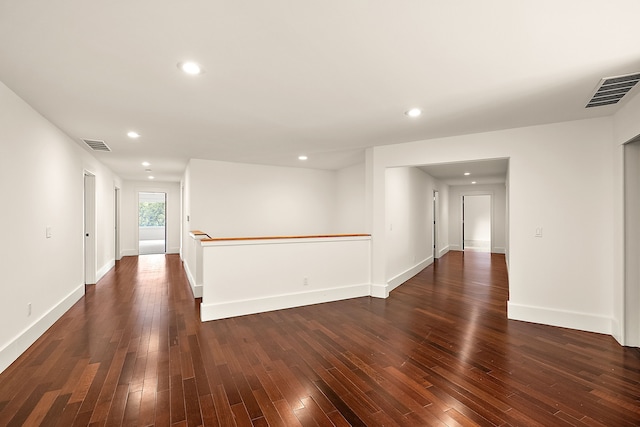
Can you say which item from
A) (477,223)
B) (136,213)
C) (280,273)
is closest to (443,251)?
(477,223)

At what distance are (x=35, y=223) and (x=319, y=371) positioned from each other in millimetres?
3356

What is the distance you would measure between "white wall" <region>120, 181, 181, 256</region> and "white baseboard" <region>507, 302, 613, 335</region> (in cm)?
970

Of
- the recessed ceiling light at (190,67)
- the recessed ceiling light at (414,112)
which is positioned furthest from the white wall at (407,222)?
the recessed ceiling light at (190,67)

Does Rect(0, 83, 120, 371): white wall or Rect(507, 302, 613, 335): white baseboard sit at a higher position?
Rect(0, 83, 120, 371): white wall

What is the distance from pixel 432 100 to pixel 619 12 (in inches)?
54.5

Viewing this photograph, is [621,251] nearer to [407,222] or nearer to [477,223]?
[407,222]

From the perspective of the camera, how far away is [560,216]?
12.1ft

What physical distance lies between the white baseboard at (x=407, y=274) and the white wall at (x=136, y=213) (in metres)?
7.72

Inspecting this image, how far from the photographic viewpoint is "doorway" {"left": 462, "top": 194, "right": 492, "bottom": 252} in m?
11.8

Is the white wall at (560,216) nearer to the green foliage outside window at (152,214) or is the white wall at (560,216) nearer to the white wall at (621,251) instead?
the white wall at (621,251)

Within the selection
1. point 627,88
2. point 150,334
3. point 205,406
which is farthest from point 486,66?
point 150,334

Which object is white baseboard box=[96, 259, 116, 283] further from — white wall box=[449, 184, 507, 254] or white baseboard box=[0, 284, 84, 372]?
white wall box=[449, 184, 507, 254]

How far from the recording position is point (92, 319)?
12.6ft

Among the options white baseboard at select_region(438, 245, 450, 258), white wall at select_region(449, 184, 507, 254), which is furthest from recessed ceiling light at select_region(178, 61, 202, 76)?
white wall at select_region(449, 184, 507, 254)
